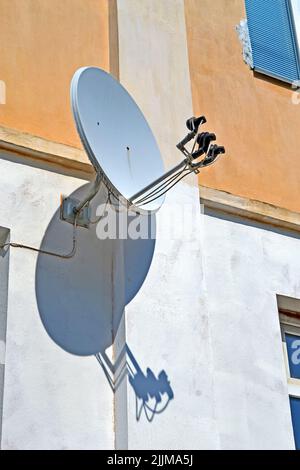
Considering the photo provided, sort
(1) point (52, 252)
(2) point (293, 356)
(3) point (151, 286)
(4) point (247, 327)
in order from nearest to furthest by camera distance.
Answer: (1) point (52, 252)
(3) point (151, 286)
(4) point (247, 327)
(2) point (293, 356)

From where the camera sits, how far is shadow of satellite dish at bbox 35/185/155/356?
653cm

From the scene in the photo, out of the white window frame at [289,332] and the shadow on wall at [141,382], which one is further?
the white window frame at [289,332]

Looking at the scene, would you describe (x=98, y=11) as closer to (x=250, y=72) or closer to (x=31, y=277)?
(x=250, y=72)

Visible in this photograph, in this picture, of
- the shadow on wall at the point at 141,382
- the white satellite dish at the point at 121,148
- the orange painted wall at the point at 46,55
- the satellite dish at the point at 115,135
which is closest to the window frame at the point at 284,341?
the shadow on wall at the point at 141,382

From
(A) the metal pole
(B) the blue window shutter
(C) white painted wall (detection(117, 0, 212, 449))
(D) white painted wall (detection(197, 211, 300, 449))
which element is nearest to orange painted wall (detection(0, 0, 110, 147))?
(C) white painted wall (detection(117, 0, 212, 449))

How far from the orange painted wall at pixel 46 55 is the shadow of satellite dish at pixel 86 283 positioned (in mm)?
634

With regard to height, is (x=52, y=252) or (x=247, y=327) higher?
(x=52, y=252)

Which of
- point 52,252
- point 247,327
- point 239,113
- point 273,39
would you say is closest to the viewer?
point 52,252

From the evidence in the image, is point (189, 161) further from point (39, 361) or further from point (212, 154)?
point (39, 361)

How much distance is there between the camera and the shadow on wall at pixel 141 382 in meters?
6.43

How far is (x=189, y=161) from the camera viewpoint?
652 centimetres

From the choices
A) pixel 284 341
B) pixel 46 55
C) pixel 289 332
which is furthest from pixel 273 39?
pixel 284 341

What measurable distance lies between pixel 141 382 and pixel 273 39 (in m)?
4.08

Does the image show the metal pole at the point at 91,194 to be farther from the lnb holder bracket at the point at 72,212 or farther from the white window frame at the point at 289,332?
the white window frame at the point at 289,332
